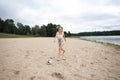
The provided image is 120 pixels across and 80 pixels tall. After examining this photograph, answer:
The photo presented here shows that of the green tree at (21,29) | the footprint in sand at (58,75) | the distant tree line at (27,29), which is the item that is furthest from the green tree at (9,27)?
the footprint in sand at (58,75)

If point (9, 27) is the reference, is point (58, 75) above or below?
below

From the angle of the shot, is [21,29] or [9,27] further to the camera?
[21,29]

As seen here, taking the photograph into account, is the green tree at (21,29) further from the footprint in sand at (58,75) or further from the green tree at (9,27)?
the footprint in sand at (58,75)

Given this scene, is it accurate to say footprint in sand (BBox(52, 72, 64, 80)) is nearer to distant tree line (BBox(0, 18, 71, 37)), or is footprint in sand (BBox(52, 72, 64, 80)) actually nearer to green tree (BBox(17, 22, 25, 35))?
distant tree line (BBox(0, 18, 71, 37))

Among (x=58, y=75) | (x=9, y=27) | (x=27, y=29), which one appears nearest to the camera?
(x=58, y=75)

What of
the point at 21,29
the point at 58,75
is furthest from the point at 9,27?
the point at 58,75

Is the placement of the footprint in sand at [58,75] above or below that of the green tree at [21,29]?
below

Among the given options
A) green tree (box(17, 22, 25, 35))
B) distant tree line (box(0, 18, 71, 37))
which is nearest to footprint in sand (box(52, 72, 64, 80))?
distant tree line (box(0, 18, 71, 37))

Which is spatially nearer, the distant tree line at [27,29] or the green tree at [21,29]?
the distant tree line at [27,29]

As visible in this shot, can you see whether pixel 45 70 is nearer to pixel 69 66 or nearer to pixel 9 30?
pixel 69 66

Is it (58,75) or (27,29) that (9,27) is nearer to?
(27,29)

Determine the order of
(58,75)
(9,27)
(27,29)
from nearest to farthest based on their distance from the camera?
(58,75) → (9,27) → (27,29)

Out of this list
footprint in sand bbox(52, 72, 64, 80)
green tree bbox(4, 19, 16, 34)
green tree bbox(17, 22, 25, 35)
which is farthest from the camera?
green tree bbox(17, 22, 25, 35)

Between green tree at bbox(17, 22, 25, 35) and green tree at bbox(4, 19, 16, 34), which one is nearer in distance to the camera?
green tree at bbox(4, 19, 16, 34)
